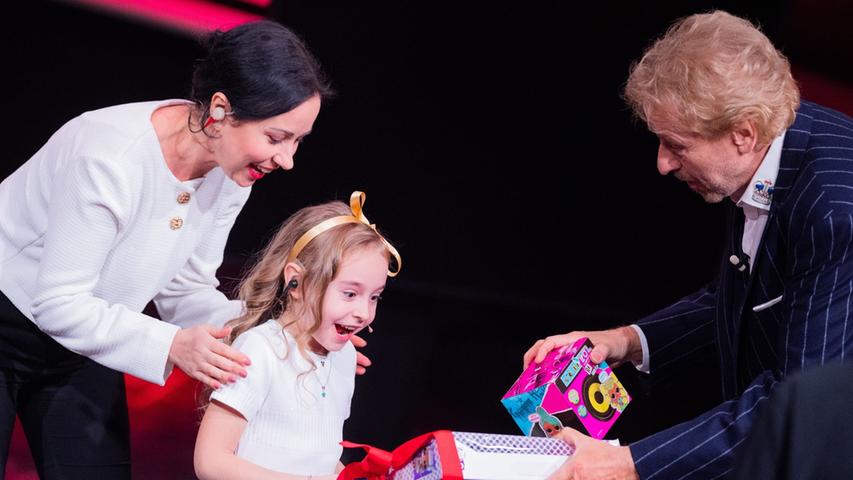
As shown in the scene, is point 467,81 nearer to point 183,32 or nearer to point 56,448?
point 183,32

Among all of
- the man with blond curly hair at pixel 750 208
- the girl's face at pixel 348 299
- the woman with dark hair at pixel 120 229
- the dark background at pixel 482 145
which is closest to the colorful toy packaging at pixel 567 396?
the man with blond curly hair at pixel 750 208

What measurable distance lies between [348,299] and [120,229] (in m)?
0.47

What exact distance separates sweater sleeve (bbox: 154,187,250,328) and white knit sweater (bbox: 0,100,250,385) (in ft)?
0.32

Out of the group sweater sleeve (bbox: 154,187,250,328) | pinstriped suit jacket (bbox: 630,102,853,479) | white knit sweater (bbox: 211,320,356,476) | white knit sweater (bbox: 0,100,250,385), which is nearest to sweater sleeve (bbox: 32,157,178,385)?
white knit sweater (bbox: 0,100,250,385)

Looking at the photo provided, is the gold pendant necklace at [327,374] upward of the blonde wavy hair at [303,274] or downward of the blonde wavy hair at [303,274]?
downward

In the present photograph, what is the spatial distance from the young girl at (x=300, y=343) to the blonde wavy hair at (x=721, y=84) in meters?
0.66

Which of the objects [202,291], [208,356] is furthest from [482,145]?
[208,356]

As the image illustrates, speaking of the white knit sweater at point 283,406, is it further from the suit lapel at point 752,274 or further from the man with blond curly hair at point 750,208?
the suit lapel at point 752,274

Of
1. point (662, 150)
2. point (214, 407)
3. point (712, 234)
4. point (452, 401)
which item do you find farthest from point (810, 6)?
point (214, 407)

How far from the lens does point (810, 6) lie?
196 inches

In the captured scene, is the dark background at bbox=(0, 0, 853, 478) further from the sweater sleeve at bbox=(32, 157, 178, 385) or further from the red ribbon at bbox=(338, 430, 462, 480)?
the red ribbon at bbox=(338, 430, 462, 480)

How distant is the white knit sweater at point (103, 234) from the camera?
1.85 metres

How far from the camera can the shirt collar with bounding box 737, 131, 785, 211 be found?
1.92 metres

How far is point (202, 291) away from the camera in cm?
224
